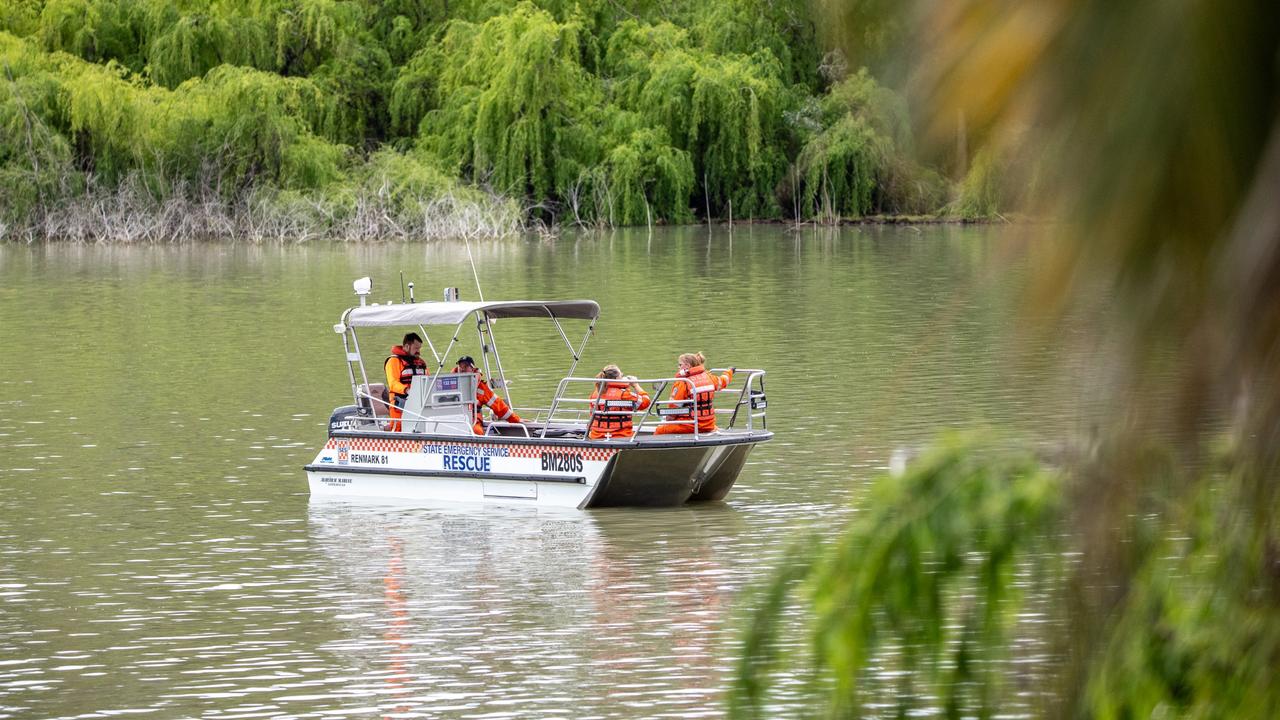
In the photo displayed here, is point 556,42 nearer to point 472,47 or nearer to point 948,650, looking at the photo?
point 472,47

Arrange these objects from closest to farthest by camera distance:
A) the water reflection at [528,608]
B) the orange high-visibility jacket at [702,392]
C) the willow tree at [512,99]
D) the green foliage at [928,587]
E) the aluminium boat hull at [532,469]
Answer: the green foliage at [928,587] < the water reflection at [528,608] < the orange high-visibility jacket at [702,392] < the aluminium boat hull at [532,469] < the willow tree at [512,99]

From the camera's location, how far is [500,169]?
70188mm

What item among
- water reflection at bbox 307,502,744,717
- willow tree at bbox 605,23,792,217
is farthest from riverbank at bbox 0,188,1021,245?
water reflection at bbox 307,502,744,717

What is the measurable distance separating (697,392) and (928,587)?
15344 millimetres

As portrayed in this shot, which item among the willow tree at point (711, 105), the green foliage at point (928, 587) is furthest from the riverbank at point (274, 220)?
the green foliage at point (928, 587)

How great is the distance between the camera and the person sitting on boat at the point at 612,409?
18234 mm

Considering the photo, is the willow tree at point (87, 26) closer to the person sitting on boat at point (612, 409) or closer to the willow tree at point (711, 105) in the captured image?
the willow tree at point (711, 105)

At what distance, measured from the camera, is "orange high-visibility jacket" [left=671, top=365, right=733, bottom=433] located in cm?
1805

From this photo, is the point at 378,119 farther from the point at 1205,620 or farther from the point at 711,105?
the point at 1205,620

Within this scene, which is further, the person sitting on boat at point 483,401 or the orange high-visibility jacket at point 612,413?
the person sitting on boat at point 483,401

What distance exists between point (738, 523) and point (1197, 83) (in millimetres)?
17309

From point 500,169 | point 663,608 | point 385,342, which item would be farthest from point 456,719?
point 500,169

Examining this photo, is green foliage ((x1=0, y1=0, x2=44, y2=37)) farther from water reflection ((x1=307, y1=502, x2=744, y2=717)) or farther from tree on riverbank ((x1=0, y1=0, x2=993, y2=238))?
water reflection ((x1=307, y1=502, x2=744, y2=717))

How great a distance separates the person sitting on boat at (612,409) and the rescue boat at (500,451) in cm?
16
